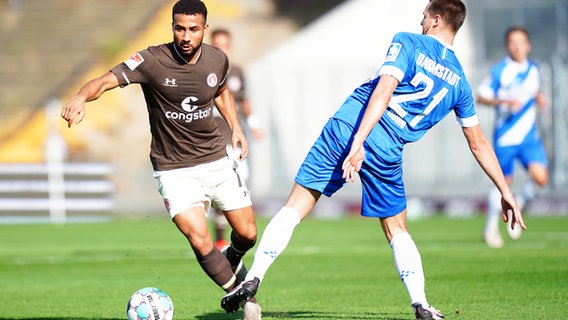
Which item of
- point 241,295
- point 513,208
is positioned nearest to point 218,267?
point 241,295

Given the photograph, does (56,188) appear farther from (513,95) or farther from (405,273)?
(405,273)

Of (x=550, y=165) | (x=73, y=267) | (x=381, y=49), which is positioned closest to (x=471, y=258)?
(x=73, y=267)

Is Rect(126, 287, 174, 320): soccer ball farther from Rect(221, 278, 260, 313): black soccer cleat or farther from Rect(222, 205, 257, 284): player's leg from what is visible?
Rect(222, 205, 257, 284): player's leg

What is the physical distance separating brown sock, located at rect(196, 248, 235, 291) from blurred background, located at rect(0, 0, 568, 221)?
14748 mm

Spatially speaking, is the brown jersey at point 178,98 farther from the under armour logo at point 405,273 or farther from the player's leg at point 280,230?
the under armour logo at point 405,273

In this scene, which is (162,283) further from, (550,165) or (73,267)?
(550,165)

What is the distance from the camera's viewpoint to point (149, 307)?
7191mm

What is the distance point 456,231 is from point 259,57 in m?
14.4

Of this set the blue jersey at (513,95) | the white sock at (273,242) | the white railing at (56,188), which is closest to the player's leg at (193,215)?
the white sock at (273,242)

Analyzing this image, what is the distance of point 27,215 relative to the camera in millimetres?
24000

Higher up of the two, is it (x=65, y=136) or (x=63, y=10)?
(x=63, y=10)

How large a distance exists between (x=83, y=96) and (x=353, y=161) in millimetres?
1831

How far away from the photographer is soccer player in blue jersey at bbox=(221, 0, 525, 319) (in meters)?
7.07

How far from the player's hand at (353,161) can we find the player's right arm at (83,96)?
67.4 inches
